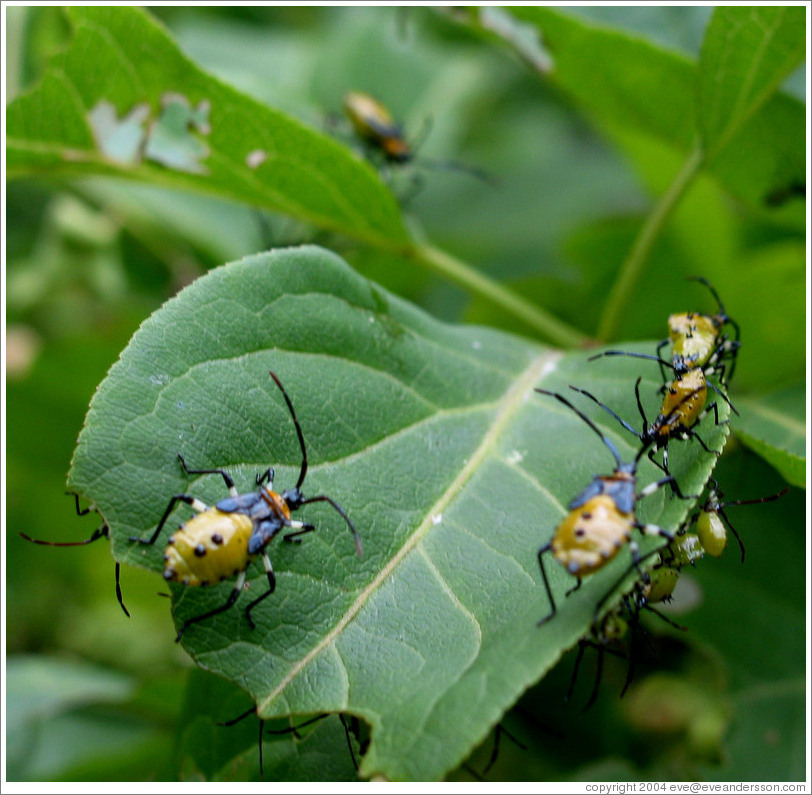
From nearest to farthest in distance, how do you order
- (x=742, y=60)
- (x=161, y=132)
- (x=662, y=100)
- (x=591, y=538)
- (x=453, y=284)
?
(x=591, y=538), (x=742, y=60), (x=161, y=132), (x=662, y=100), (x=453, y=284)

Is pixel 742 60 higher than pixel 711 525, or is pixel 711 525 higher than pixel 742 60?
pixel 742 60

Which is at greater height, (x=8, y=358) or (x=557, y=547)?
(x=557, y=547)

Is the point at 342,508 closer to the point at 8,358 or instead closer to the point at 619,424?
the point at 619,424

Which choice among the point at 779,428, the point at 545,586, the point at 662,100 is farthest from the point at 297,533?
the point at 662,100

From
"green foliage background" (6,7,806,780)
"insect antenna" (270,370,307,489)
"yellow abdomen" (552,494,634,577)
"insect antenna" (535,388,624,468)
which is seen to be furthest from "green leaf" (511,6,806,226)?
"insect antenna" (270,370,307,489)

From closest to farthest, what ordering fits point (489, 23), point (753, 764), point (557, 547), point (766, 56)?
1. point (557, 547)
2. point (766, 56)
3. point (753, 764)
4. point (489, 23)

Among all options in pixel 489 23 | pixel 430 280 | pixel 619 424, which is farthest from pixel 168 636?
pixel 489 23

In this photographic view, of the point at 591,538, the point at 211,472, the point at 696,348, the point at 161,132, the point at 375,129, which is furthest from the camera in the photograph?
the point at 375,129

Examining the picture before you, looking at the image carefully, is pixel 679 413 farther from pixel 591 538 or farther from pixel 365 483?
pixel 365 483
